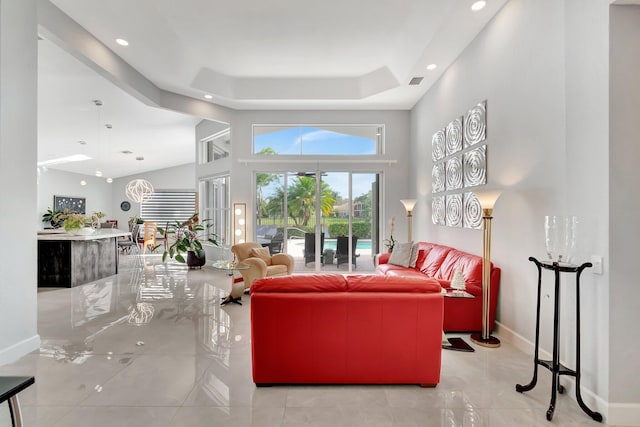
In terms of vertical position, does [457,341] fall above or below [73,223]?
below

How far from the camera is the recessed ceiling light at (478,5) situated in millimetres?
3263

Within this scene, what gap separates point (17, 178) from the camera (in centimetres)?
280

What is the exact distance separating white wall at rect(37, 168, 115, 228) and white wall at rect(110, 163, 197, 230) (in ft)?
0.58

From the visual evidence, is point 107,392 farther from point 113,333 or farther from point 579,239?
point 579,239

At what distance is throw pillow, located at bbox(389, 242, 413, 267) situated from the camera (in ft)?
15.8

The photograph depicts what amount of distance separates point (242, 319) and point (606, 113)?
391 centimetres

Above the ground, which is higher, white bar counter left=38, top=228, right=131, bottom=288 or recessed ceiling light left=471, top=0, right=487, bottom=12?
recessed ceiling light left=471, top=0, right=487, bottom=12

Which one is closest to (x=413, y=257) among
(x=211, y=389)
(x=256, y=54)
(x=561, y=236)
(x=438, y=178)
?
(x=438, y=178)

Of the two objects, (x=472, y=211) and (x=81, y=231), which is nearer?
(x=472, y=211)

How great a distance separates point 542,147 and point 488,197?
2.06ft

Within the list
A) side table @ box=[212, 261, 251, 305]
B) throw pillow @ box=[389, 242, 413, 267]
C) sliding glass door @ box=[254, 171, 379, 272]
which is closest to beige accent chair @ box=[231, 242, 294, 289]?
side table @ box=[212, 261, 251, 305]

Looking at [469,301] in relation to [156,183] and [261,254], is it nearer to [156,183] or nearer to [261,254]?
[261,254]
